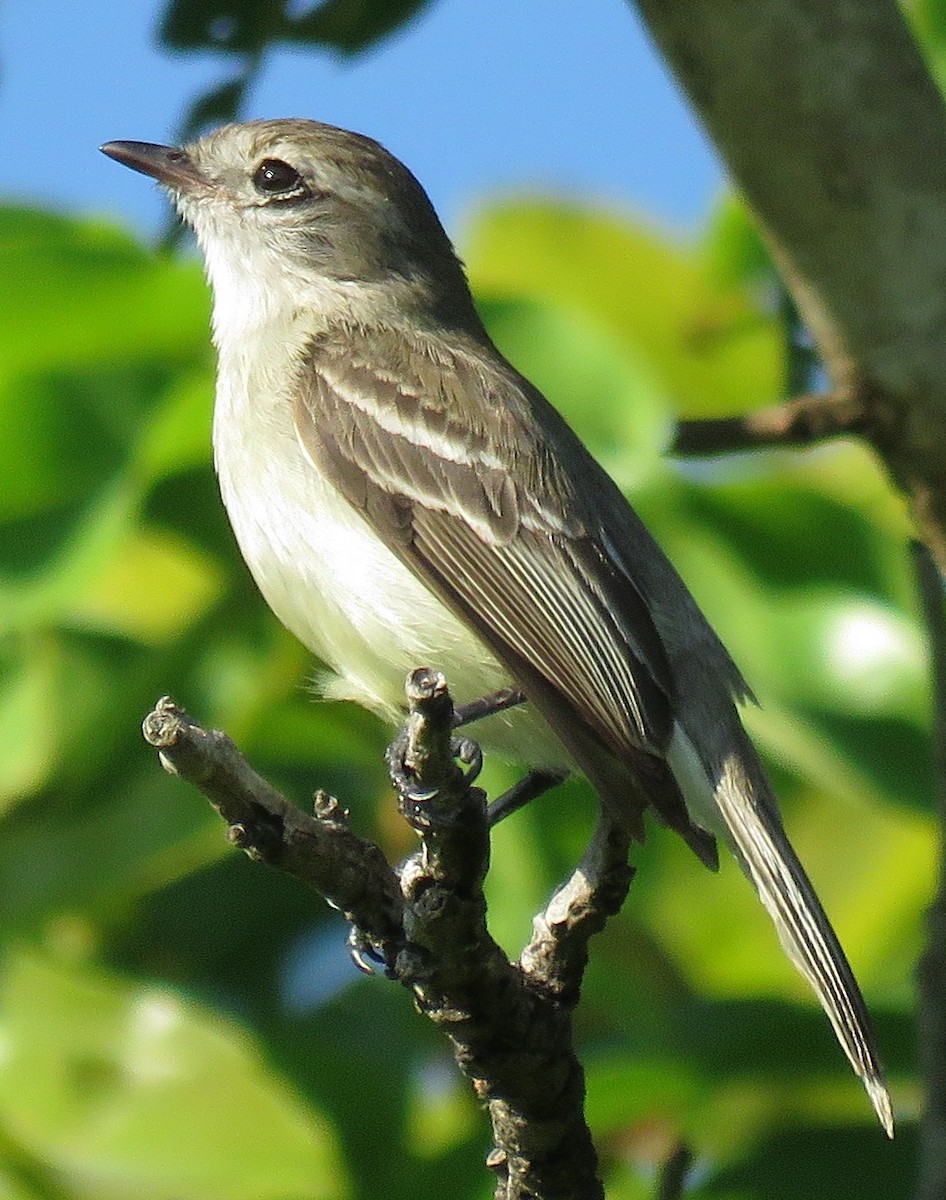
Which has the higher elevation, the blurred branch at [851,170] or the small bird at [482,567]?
the blurred branch at [851,170]

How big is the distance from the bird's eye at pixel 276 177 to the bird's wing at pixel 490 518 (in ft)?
2.71

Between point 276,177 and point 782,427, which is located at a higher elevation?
point 276,177

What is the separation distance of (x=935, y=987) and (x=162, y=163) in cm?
314

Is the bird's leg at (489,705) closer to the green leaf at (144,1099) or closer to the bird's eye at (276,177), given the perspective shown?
the green leaf at (144,1099)

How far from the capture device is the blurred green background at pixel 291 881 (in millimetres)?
4410

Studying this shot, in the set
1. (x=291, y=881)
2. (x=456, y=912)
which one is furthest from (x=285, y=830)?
(x=291, y=881)

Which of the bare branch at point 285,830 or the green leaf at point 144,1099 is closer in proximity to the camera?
the bare branch at point 285,830

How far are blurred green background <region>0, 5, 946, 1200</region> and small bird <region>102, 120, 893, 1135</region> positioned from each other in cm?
38

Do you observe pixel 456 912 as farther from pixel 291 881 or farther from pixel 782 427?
pixel 291 881

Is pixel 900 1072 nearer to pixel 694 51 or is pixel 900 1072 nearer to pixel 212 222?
pixel 694 51

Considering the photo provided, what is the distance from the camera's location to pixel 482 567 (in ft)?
13.6

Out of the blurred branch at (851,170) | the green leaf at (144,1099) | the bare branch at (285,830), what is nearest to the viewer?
the bare branch at (285,830)

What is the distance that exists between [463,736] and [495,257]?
2416 mm

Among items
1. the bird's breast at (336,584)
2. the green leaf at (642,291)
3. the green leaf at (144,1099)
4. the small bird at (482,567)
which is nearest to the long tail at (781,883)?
the small bird at (482,567)
